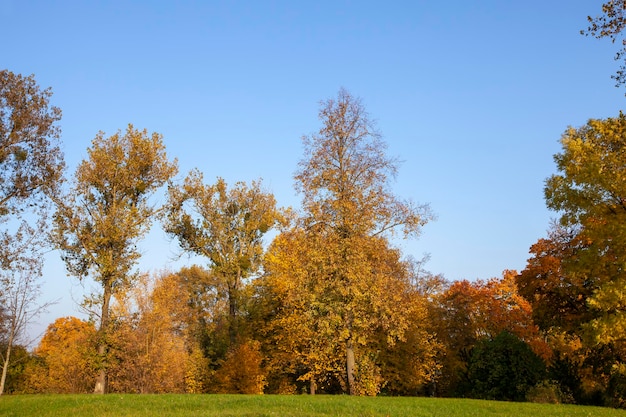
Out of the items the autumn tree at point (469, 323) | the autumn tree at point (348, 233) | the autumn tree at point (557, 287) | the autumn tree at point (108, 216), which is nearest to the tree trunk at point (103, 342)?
the autumn tree at point (108, 216)

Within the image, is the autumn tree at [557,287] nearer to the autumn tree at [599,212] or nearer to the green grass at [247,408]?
the autumn tree at [599,212]

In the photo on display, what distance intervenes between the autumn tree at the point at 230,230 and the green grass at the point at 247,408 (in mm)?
18326

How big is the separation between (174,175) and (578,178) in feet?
76.7

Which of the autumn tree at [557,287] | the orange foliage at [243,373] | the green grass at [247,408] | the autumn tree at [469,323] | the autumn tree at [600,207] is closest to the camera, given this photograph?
the green grass at [247,408]

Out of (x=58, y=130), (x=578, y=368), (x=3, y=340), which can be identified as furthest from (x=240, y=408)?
(x=3, y=340)

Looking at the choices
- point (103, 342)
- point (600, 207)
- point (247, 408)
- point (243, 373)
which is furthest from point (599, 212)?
point (103, 342)

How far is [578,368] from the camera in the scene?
3262 cm

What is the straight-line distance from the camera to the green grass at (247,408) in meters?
14.7

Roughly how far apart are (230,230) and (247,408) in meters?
22.7

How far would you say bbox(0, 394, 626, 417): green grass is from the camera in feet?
48.1

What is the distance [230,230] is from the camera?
3784 centimetres

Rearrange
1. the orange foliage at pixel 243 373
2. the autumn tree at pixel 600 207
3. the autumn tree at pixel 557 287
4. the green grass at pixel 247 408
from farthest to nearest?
the orange foliage at pixel 243 373 < the autumn tree at pixel 557 287 < the autumn tree at pixel 600 207 < the green grass at pixel 247 408

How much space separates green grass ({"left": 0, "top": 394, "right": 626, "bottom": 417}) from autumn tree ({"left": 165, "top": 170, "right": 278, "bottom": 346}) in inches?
721

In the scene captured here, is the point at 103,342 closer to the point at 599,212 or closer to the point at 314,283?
the point at 314,283
